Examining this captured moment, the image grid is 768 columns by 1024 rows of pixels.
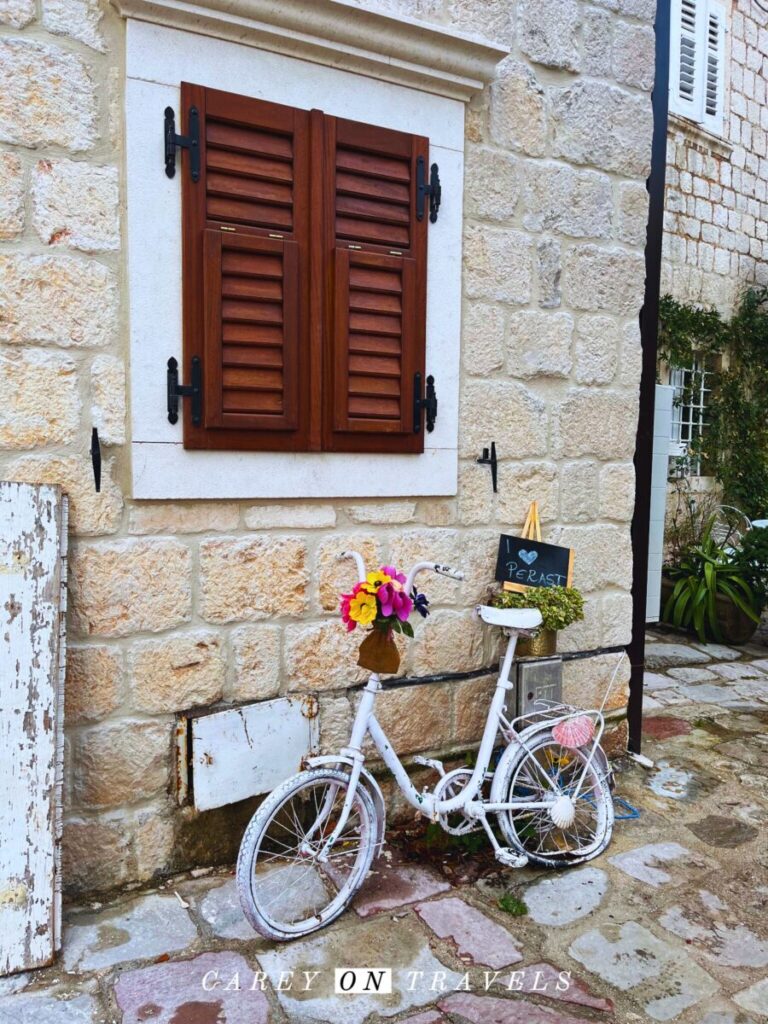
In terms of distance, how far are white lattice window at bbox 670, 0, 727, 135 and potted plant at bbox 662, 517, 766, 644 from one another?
13.9 feet

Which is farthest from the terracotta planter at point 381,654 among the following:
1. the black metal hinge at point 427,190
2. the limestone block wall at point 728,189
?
the limestone block wall at point 728,189

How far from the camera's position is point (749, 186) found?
813 centimetres

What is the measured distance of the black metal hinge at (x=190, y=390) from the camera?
2.51 meters

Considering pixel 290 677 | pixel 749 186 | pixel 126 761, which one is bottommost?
pixel 126 761

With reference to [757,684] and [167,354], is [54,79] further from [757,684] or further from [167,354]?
[757,684]

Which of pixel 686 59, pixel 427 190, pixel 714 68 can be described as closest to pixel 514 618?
pixel 427 190

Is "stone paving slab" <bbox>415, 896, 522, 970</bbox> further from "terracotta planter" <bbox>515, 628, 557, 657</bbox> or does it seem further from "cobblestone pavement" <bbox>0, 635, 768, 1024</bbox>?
"terracotta planter" <bbox>515, 628, 557, 657</bbox>

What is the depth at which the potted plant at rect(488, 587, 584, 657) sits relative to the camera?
3.06 metres

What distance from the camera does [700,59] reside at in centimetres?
766

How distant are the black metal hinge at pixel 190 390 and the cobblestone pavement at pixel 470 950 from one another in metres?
1.54

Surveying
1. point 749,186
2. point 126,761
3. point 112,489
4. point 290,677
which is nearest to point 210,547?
point 112,489

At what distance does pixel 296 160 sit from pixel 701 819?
2.94 meters

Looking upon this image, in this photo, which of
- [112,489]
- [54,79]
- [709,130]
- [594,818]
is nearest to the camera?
[54,79]

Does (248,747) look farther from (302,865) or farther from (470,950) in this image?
(470,950)
